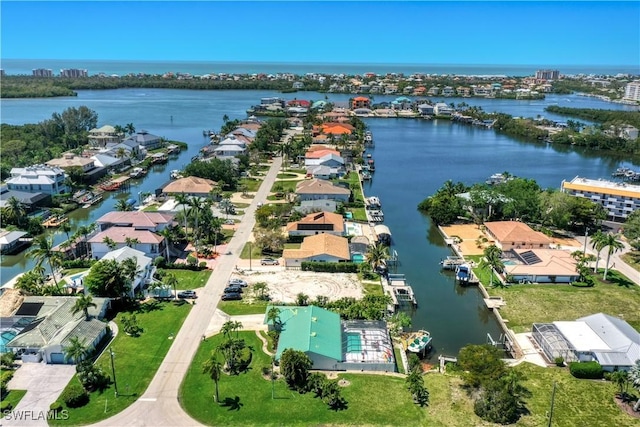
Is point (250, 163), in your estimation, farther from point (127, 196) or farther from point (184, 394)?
point (184, 394)

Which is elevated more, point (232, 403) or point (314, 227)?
point (314, 227)

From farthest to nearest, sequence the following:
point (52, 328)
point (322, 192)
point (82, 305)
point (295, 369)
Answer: point (322, 192) → point (82, 305) → point (52, 328) → point (295, 369)

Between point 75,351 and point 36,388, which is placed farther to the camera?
point 75,351

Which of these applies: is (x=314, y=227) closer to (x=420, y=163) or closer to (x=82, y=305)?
(x=82, y=305)

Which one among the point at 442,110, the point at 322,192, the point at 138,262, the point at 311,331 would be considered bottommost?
the point at 311,331

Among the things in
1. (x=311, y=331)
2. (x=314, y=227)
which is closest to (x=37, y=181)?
(x=314, y=227)

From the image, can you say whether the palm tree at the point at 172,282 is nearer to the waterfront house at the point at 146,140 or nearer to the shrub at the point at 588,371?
the shrub at the point at 588,371
